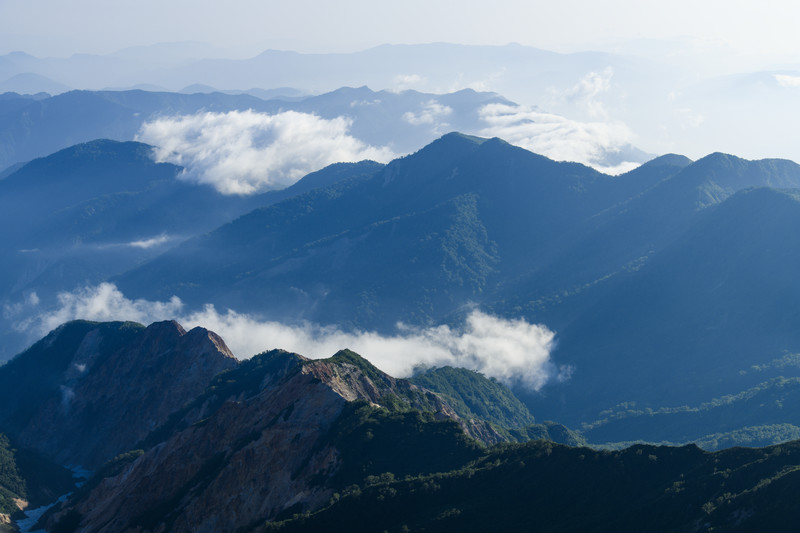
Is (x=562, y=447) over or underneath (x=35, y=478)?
underneath

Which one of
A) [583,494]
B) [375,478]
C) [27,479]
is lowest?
[583,494]

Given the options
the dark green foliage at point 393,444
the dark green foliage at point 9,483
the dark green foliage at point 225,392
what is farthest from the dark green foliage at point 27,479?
the dark green foliage at point 393,444

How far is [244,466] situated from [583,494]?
168ft

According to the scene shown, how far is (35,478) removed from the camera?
7195 inches

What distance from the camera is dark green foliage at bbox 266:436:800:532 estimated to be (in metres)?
96.3

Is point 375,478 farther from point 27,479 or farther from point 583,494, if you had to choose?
point 27,479

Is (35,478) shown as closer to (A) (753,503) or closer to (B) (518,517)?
(B) (518,517)

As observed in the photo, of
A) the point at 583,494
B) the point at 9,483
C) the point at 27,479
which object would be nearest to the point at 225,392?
the point at 27,479

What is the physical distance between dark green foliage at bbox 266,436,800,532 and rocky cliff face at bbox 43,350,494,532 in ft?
43.2

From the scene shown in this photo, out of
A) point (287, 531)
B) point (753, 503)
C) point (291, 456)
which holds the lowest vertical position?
point (753, 503)

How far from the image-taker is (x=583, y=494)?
11138cm

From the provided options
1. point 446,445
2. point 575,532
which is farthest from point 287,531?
point 575,532

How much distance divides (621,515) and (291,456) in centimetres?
5339

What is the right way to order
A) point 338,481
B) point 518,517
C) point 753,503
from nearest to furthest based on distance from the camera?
point 753,503, point 518,517, point 338,481
